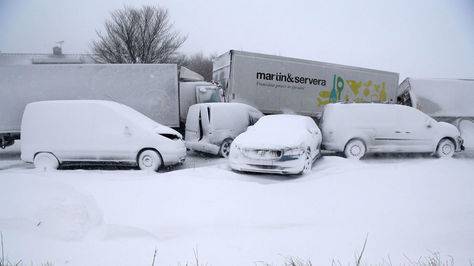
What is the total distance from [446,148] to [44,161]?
10.4 m

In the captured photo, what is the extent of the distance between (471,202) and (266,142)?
12.3 ft

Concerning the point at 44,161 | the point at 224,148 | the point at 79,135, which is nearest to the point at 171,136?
the point at 224,148

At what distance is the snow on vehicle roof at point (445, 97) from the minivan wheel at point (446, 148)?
4.41m

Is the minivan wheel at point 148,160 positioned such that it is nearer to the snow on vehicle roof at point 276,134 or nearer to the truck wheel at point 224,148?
the snow on vehicle roof at point 276,134

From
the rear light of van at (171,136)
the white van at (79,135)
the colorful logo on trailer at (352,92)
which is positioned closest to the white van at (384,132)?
the colorful logo on trailer at (352,92)

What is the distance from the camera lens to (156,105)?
11.1 metres

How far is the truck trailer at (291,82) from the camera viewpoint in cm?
1174

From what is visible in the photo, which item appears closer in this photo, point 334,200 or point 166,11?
point 334,200

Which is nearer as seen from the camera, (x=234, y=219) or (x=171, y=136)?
(x=234, y=219)

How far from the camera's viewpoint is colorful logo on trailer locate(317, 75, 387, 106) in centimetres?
1340

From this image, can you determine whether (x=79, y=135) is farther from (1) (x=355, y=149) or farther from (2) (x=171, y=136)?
(1) (x=355, y=149)

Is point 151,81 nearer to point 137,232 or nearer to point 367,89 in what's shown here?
point 137,232

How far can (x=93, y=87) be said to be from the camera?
422 inches

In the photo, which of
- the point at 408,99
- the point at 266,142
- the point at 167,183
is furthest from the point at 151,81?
the point at 408,99
